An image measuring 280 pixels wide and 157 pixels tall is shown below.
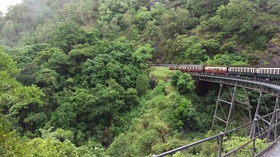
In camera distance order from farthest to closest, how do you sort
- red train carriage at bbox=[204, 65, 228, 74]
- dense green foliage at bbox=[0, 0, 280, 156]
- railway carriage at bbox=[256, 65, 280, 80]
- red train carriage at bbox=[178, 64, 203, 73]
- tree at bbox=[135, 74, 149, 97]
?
red train carriage at bbox=[178, 64, 203, 73] < tree at bbox=[135, 74, 149, 97] < red train carriage at bbox=[204, 65, 228, 74] < railway carriage at bbox=[256, 65, 280, 80] < dense green foliage at bbox=[0, 0, 280, 156]

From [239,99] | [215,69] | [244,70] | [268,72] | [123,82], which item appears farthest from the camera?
[123,82]

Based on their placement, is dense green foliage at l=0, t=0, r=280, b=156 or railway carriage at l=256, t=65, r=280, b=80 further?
railway carriage at l=256, t=65, r=280, b=80

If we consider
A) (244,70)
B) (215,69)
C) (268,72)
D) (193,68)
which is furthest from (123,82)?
(268,72)

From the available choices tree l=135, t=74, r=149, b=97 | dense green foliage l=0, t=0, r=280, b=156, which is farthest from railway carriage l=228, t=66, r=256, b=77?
tree l=135, t=74, r=149, b=97

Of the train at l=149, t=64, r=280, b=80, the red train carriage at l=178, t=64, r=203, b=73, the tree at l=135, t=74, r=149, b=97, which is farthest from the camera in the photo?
the red train carriage at l=178, t=64, r=203, b=73

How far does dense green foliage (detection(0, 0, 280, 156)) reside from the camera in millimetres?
17000

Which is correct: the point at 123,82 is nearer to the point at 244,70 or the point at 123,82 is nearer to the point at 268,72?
the point at 244,70

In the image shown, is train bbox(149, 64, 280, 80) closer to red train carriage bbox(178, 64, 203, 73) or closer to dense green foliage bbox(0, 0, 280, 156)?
red train carriage bbox(178, 64, 203, 73)

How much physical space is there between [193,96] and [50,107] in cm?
1566

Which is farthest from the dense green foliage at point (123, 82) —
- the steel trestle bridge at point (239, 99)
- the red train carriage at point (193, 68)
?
the red train carriage at point (193, 68)

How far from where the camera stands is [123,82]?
27.9 m

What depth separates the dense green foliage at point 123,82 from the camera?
17000 millimetres

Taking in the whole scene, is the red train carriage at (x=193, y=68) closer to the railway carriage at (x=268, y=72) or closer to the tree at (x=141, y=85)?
the tree at (x=141, y=85)

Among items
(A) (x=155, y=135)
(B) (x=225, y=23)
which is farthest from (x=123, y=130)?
(B) (x=225, y=23)
